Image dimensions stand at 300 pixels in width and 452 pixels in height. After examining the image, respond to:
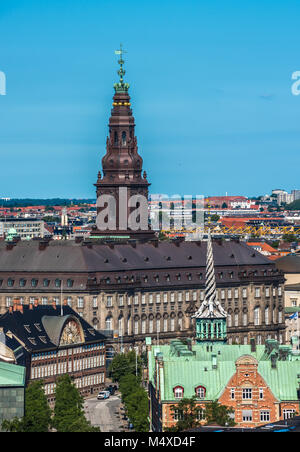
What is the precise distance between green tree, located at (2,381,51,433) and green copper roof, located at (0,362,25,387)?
1.67 meters

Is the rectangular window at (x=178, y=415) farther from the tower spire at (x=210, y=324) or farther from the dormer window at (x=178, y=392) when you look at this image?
the tower spire at (x=210, y=324)

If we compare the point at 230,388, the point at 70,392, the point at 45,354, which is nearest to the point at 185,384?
the point at 230,388

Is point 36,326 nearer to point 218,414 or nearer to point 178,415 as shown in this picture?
point 178,415

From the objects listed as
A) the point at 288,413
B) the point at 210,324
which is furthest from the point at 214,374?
the point at 210,324

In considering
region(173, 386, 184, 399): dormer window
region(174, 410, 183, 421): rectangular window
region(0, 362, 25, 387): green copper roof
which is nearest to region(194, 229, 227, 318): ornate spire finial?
region(0, 362, 25, 387): green copper roof

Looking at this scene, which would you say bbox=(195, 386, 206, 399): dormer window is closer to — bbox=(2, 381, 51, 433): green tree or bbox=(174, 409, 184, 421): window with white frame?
bbox=(174, 409, 184, 421): window with white frame

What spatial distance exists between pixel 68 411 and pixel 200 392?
11.8 metres

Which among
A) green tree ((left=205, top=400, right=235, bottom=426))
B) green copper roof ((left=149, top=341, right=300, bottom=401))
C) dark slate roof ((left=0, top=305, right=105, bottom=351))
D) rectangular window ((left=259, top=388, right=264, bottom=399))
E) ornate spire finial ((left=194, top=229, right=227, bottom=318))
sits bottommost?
green tree ((left=205, top=400, right=235, bottom=426))

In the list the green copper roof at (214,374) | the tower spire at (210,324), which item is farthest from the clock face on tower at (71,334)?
the green copper roof at (214,374)

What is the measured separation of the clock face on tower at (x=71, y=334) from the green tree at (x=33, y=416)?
1158 inches

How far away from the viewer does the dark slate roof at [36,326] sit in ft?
561

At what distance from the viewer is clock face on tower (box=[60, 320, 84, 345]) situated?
17700 cm
